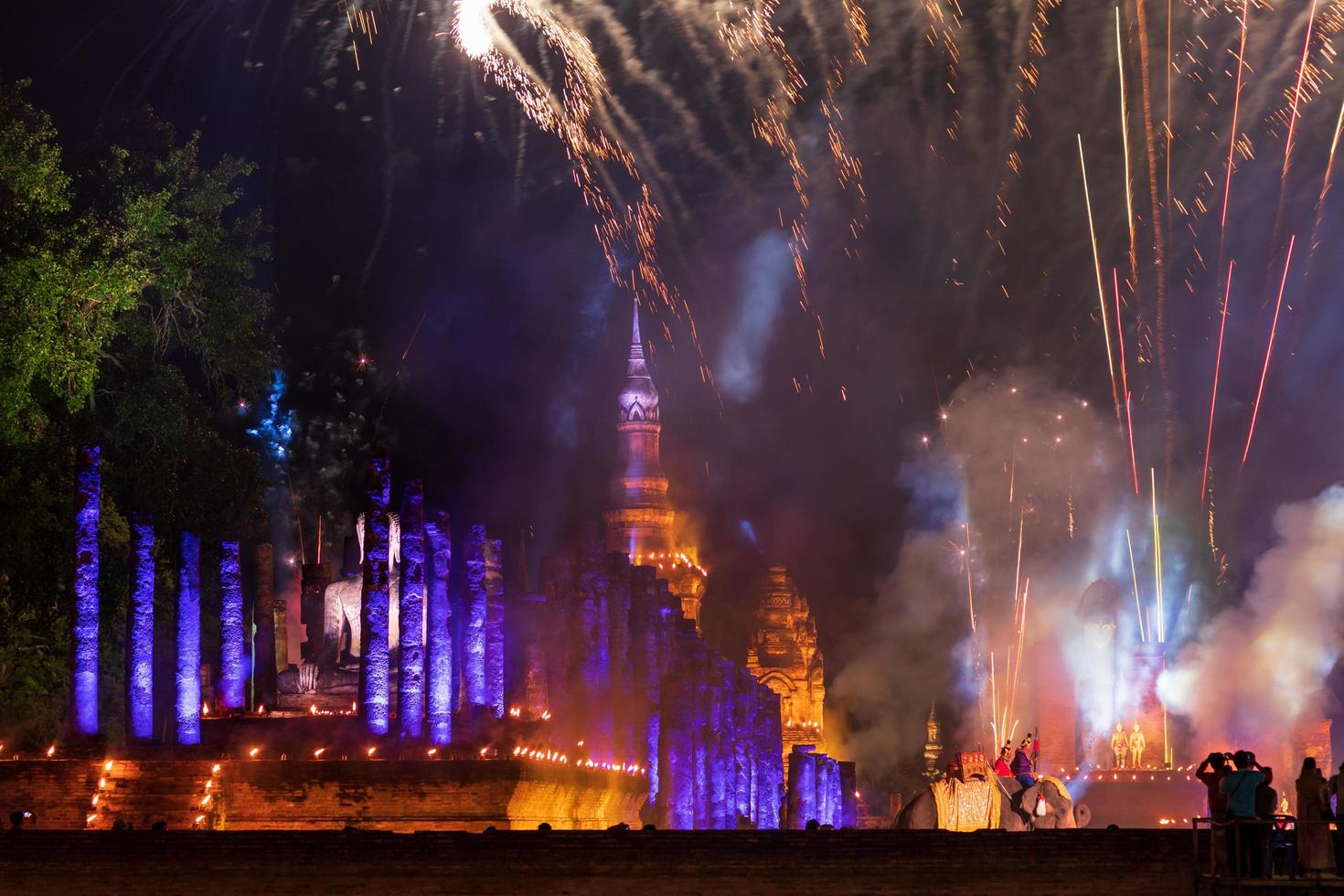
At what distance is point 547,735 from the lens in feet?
139

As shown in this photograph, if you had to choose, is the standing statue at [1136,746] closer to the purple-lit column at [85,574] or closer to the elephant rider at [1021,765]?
the elephant rider at [1021,765]

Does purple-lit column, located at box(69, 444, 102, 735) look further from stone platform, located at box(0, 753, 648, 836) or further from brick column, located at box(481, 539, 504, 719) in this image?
brick column, located at box(481, 539, 504, 719)

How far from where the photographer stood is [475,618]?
143 feet

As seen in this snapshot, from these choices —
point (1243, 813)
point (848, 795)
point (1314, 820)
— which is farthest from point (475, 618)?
point (848, 795)

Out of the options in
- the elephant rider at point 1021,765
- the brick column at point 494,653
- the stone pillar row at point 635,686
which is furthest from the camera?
the stone pillar row at point 635,686

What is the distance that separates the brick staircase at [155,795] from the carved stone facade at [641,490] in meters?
77.8

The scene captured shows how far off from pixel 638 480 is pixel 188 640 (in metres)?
74.6

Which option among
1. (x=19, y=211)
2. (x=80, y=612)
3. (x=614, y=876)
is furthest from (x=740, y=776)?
(x=614, y=876)

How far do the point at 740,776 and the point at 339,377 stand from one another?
22.5m

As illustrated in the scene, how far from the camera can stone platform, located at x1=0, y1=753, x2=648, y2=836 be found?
32.8 meters

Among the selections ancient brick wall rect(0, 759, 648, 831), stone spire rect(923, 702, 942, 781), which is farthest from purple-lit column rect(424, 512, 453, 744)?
stone spire rect(923, 702, 942, 781)

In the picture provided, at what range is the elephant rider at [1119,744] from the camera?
3831 inches

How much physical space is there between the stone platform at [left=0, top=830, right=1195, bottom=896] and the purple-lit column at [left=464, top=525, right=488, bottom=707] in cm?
1849

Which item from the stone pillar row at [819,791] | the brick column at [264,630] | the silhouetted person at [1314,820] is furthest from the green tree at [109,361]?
the stone pillar row at [819,791]
